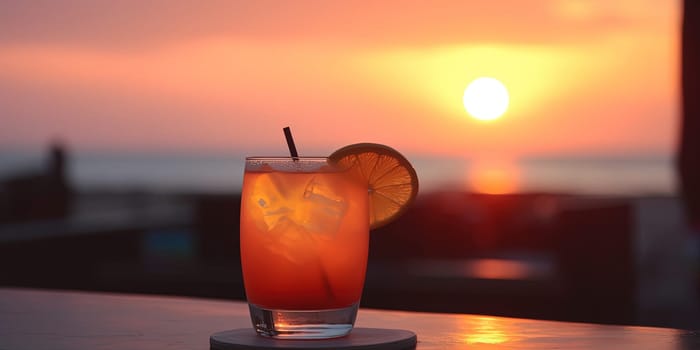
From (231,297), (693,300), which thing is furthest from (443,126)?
(231,297)

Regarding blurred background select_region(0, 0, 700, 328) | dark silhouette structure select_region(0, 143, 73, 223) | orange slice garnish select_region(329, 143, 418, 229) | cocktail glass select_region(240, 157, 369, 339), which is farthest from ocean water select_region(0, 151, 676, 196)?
cocktail glass select_region(240, 157, 369, 339)

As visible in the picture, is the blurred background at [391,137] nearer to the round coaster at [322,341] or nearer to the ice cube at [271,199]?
the ice cube at [271,199]

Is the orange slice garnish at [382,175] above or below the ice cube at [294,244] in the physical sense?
above

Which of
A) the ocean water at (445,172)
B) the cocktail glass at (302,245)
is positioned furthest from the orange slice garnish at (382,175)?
the ocean water at (445,172)

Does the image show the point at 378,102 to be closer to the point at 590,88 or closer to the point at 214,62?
the point at 214,62

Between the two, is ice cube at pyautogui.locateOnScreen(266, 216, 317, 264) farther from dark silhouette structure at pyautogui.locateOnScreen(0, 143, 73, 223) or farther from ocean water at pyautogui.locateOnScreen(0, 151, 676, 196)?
ocean water at pyautogui.locateOnScreen(0, 151, 676, 196)

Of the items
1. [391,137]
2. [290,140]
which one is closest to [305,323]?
[290,140]
